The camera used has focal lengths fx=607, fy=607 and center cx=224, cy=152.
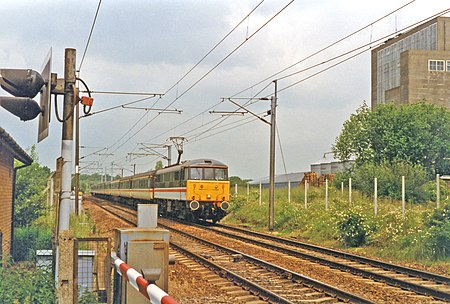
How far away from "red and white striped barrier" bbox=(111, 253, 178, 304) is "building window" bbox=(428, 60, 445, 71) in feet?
216

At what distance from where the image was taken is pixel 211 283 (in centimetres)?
1172

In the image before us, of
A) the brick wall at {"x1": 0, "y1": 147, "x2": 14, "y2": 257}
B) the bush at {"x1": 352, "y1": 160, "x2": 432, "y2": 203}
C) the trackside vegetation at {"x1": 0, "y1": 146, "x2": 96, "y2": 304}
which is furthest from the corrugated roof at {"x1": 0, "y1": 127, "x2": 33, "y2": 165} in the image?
the bush at {"x1": 352, "y1": 160, "x2": 432, "y2": 203}

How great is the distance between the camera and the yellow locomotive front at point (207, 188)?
28.9 m

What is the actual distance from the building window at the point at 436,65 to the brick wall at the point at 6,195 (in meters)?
57.7

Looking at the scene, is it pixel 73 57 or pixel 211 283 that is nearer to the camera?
pixel 73 57

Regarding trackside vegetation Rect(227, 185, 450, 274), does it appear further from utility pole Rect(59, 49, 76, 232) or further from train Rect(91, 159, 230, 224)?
utility pole Rect(59, 49, 76, 232)

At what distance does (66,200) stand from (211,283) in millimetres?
4993

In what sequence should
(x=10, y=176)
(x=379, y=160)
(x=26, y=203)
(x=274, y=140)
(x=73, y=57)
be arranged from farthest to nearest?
(x=379, y=160) → (x=274, y=140) → (x=26, y=203) → (x=10, y=176) → (x=73, y=57)

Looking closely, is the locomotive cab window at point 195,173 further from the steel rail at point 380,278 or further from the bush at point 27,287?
the bush at point 27,287

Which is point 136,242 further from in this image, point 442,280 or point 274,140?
point 274,140

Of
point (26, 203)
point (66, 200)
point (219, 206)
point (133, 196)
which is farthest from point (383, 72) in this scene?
point (66, 200)

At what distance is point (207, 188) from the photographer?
29.2 meters

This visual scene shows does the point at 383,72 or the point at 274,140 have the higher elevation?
the point at 383,72

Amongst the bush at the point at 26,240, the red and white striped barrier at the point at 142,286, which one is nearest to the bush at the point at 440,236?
the bush at the point at 26,240
